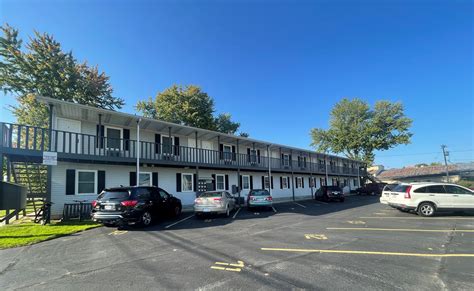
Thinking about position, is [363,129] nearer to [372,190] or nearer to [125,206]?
[372,190]

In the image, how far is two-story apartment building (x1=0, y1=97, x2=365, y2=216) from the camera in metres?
13.0

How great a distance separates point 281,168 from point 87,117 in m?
18.1

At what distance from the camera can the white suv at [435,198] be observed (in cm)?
1282

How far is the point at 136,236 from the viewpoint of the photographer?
901cm

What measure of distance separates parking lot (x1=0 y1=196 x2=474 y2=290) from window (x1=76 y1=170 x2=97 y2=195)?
243 inches

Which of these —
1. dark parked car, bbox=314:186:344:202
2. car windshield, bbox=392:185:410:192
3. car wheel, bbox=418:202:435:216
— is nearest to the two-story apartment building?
dark parked car, bbox=314:186:344:202

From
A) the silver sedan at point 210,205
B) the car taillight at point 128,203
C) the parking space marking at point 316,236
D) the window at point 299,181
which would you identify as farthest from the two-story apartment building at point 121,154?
the parking space marking at point 316,236

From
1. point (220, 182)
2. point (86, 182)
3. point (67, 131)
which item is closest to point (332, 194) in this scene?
point (220, 182)

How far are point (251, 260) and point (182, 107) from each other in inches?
1140

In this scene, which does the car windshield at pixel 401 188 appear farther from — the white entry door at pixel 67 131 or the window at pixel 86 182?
the white entry door at pixel 67 131

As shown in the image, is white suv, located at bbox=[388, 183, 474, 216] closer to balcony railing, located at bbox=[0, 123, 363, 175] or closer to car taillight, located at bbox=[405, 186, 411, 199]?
car taillight, located at bbox=[405, 186, 411, 199]

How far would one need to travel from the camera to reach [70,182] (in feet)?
47.0

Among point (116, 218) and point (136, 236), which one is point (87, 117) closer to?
point (116, 218)

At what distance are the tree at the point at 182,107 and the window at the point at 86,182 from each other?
17896mm
